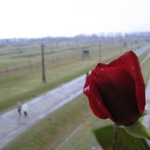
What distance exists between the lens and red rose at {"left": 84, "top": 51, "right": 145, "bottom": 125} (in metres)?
0.52

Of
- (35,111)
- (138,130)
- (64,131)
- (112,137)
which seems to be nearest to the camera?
(138,130)

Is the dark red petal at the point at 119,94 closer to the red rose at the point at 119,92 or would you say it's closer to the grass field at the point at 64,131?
the red rose at the point at 119,92

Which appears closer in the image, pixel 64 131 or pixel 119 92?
pixel 119 92

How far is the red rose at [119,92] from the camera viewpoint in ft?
1.70

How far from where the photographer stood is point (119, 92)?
52 cm

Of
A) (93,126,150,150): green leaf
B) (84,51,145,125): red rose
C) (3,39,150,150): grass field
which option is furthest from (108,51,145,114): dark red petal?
(3,39,150,150): grass field

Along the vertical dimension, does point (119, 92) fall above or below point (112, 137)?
above

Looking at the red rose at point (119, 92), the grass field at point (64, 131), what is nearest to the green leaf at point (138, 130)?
the red rose at point (119, 92)

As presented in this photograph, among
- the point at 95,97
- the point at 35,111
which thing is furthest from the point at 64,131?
the point at 95,97

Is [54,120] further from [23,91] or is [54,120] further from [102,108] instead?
[102,108]

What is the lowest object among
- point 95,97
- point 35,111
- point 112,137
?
point 35,111

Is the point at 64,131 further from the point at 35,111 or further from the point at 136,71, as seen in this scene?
the point at 136,71

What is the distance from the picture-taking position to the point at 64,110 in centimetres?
1160

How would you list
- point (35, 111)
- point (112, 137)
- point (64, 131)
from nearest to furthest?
point (112, 137) → point (64, 131) → point (35, 111)
